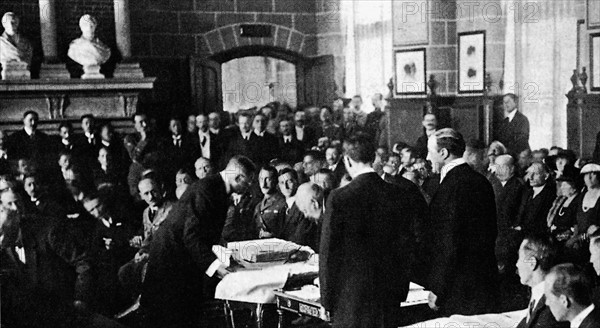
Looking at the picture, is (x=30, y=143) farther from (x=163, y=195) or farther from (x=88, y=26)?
(x=163, y=195)

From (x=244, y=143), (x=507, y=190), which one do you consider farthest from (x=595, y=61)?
(x=244, y=143)

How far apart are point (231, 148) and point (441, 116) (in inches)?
122

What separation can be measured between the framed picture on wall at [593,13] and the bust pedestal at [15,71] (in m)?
6.47

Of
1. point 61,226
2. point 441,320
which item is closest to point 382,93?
point 61,226

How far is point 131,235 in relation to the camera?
6395 millimetres

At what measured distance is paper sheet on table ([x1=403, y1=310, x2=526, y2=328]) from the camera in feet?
12.8

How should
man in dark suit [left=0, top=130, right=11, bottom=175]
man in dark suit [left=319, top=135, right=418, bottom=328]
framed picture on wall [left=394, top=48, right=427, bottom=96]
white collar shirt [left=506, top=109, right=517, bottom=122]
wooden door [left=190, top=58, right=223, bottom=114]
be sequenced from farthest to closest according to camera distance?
wooden door [left=190, top=58, right=223, bottom=114] → framed picture on wall [left=394, top=48, right=427, bottom=96] → white collar shirt [left=506, top=109, right=517, bottom=122] → man in dark suit [left=0, top=130, right=11, bottom=175] → man in dark suit [left=319, top=135, right=418, bottom=328]

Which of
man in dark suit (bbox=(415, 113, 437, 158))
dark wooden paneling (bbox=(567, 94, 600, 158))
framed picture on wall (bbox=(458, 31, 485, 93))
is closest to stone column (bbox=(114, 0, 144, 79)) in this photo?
man in dark suit (bbox=(415, 113, 437, 158))

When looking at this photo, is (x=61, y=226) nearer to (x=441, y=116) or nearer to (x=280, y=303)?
(x=280, y=303)

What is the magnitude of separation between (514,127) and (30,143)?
587cm

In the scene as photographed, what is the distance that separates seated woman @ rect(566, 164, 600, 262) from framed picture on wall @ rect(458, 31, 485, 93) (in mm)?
4166

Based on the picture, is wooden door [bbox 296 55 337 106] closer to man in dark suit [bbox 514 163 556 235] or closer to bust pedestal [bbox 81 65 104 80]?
bust pedestal [bbox 81 65 104 80]

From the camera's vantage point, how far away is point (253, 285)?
16.0 ft

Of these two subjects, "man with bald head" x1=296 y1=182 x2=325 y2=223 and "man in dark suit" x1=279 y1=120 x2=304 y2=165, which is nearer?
A: "man with bald head" x1=296 y1=182 x2=325 y2=223
